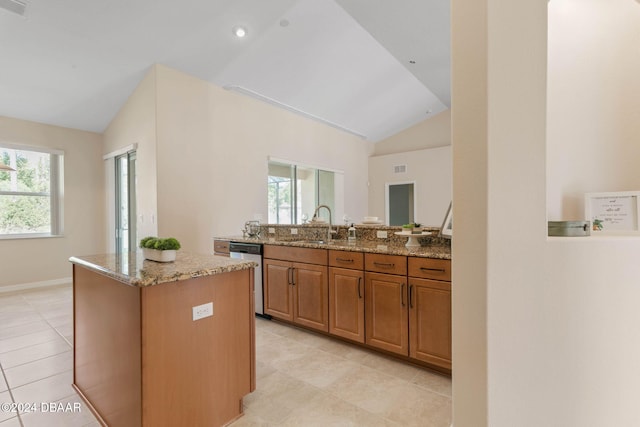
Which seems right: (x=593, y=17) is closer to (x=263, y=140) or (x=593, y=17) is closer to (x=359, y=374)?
(x=359, y=374)

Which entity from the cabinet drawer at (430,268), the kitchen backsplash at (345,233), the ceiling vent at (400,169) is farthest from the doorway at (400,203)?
the cabinet drawer at (430,268)

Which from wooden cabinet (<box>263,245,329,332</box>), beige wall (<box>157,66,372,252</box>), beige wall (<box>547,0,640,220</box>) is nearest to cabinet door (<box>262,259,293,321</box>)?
wooden cabinet (<box>263,245,329,332</box>)

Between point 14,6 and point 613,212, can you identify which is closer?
point 613,212

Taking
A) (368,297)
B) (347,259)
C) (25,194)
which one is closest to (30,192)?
(25,194)

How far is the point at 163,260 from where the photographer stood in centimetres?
188

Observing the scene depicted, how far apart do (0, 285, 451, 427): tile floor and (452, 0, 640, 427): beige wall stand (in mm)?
712

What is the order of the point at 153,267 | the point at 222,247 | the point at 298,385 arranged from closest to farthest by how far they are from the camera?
the point at 153,267
the point at 298,385
the point at 222,247

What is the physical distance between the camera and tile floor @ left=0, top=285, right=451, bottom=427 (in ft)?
6.09

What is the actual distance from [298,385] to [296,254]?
1230 mm

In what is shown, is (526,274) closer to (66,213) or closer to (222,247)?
(222,247)

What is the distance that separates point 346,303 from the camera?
2758mm

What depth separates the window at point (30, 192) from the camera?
4.73m

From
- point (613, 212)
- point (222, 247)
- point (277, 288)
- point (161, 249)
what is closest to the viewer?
point (613, 212)

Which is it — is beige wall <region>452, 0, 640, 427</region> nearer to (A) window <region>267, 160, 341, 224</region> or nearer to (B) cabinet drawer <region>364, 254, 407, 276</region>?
(B) cabinet drawer <region>364, 254, 407, 276</region>
